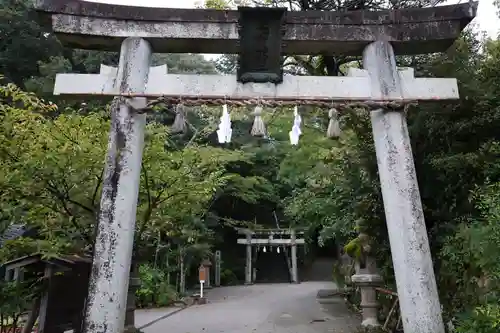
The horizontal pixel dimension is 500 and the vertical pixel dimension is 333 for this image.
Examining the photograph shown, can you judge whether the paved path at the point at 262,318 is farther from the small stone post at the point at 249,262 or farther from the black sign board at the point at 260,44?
the small stone post at the point at 249,262

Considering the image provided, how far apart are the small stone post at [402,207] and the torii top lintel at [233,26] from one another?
307 mm

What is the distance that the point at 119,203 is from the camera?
4.86 m

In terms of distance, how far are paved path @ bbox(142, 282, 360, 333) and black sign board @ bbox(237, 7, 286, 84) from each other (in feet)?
20.4

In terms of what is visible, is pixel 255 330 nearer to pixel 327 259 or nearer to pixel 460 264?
pixel 460 264

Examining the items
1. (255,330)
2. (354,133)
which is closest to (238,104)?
(354,133)

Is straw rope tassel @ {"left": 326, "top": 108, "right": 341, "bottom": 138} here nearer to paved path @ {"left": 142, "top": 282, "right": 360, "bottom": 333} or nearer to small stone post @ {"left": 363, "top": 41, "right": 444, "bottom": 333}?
small stone post @ {"left": 363, "top": 41, "right": 444, "bottom": 333}

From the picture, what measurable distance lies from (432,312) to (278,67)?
330 cm

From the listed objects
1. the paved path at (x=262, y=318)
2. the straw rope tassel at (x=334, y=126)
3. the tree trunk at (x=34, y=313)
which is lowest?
the paved path at (x=262, y=318)

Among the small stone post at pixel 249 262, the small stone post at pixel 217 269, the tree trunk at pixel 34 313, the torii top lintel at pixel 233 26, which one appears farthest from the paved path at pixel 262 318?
the small stone post at pixel 249 262

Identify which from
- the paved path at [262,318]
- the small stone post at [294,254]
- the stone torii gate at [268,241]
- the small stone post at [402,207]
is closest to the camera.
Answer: the small stone post at [402,207]

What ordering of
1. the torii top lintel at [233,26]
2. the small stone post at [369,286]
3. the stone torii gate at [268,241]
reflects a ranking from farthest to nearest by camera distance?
the stone torii gate at [268,241]
the small stone post at [369,286]
the torii top lintel at [233,26]

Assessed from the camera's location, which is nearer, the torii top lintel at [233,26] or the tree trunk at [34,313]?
the torii top lintel at [233,26]

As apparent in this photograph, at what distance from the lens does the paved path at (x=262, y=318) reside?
9.98 m

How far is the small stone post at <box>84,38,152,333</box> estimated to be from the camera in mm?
4609
